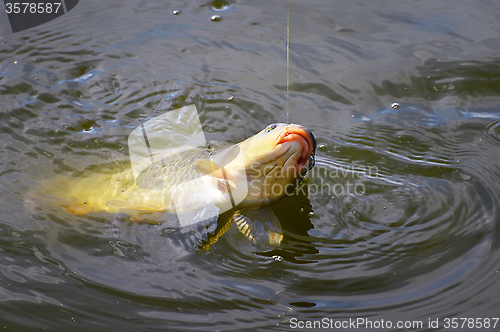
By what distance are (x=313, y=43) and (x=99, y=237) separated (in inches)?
105

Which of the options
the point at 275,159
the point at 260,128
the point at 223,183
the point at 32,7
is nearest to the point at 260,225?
the point at 223,183

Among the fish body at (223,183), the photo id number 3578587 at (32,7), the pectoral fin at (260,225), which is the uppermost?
the photo id number 3578587 at (32,7)

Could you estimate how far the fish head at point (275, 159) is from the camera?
2410mm

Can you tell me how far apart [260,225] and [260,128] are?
103cm

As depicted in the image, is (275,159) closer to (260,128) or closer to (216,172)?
(216,172)

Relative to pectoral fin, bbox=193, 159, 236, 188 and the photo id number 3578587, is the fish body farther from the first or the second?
the photo id number 3578587

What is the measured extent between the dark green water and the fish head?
0.87 ft

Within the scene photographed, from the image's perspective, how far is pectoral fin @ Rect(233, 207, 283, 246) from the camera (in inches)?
104

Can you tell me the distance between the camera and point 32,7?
186 inches

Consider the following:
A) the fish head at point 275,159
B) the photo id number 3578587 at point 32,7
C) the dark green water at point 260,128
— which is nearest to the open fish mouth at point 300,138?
the fish head at point 275,159

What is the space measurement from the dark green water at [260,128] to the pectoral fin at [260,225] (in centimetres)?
7

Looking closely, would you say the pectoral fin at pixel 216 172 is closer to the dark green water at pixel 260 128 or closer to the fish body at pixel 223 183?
the fish body at pixel 223 183

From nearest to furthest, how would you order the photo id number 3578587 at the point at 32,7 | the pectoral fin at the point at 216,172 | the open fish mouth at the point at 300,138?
the open fish mouth at the point at 300,138 → the pectoral fin at the point at 216,172 → the photo id number 3578587 at the point at 32,7

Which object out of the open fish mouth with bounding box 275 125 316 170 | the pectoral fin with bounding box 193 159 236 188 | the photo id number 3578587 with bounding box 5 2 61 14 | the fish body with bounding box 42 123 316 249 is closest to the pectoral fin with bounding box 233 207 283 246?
the fish body with bounding box 42 123 316 249
